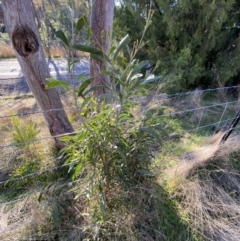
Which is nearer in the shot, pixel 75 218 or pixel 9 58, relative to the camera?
pixel 75 218

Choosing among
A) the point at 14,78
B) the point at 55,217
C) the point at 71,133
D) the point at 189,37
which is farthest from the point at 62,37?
the point at 14,78

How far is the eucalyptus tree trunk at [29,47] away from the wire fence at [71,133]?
Result: 149 mm

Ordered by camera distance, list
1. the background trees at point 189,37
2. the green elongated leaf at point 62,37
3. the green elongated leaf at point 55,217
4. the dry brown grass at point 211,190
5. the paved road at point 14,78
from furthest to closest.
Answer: the paved road at point 14,78
the background trees at point 189,37
the dry brown grass at point 211,190
the green elongated leaf at point 55,217
the green elongated leaf at point 62,37

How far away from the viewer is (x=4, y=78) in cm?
507

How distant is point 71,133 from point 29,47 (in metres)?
0.71

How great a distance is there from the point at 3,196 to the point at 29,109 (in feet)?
5.94

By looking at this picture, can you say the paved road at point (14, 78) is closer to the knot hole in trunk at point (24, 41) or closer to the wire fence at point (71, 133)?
the wire fence at point (71, 133)

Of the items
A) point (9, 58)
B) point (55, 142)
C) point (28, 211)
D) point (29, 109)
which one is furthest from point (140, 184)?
point (9, 58)

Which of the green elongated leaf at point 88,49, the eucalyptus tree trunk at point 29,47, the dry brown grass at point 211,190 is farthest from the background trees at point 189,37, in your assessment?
the green elongated leaf at point 88,49

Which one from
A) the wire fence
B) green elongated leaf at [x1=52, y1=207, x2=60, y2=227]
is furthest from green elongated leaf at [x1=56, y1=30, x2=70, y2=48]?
green elongated leaf at [x1=52, y1=207, x2=60, y2=227]

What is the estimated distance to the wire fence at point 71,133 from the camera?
1221 millimetres

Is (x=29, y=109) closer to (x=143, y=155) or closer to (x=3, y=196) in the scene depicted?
(x=3, y=196)

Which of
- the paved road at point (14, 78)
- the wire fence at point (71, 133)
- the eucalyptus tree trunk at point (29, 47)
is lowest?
the paved road at point (14, 78)

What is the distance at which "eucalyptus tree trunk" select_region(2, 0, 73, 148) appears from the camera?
3.79 ft
